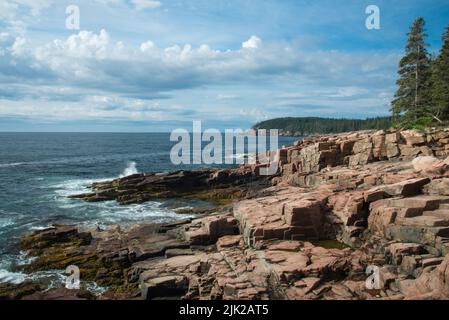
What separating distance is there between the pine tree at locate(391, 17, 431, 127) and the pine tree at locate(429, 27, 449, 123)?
122cm

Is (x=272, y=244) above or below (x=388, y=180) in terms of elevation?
below

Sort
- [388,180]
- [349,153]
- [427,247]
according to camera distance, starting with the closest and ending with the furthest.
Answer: [427,247] < [388,180] < [349,153]

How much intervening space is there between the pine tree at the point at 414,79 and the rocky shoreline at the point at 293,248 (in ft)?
36.4

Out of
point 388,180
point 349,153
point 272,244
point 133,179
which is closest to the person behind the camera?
point 272,244

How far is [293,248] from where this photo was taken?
78.6 feet

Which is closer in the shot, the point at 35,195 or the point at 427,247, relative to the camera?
the point at 427,247

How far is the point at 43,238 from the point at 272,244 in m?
19.6

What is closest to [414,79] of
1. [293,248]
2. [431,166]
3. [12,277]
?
[431,166]

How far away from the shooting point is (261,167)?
5944cm

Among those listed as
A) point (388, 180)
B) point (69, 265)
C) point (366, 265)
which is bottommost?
point (69, 265)

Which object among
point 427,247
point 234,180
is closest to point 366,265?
point 427,247

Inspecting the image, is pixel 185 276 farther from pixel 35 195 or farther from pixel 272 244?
pixel 35 195

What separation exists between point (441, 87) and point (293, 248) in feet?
117

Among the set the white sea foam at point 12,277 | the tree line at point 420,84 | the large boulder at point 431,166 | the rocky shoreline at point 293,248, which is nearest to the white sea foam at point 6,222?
the rocky shoreline at point 293,248
